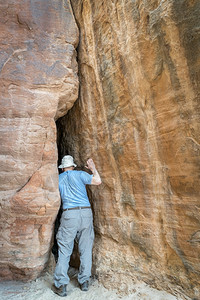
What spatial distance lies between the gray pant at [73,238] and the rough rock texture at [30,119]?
0.89 feet

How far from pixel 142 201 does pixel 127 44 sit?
7.61 ft

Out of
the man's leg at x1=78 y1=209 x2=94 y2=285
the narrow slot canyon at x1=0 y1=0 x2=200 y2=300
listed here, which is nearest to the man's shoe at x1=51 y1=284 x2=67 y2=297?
the man's leg at x1=78 y1=209 x2=94 y2=285

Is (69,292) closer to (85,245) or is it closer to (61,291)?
(61,291)

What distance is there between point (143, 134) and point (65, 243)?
2.07 metres

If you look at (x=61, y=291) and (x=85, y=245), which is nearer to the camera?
(x=61, y=291)

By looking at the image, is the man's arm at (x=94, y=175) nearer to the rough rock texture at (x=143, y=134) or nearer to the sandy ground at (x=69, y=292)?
the rough rock texture at (x=143, y=134)

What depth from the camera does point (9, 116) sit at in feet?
12.6

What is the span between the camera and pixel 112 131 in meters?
3.93

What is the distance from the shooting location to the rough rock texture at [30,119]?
373cm

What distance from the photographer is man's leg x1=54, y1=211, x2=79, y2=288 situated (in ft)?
11.7

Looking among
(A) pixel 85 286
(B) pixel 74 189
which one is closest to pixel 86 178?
(B) pixel 74 189

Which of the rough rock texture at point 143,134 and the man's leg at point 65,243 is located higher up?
the rough rock texture at point 143,134

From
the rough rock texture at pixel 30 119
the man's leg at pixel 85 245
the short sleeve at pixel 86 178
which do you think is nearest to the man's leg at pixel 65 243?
the man's leg at pixel 85 245

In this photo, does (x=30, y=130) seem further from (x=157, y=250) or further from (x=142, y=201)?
(x=157, y=250)
